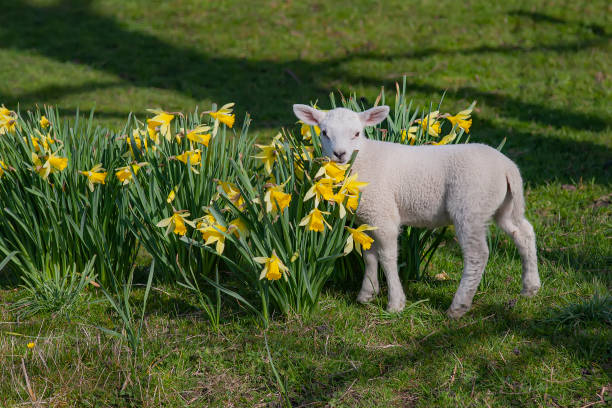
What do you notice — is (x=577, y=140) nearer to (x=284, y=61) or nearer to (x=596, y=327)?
(x=596, y=327)

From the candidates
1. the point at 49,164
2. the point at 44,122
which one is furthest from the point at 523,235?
the point at 44,122

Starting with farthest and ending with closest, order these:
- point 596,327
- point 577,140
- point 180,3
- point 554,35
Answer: point 180,3, point 554,35, point 577,140, point 596,327

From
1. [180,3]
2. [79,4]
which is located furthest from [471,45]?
[79,4]

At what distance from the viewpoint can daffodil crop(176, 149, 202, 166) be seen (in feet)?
10.6

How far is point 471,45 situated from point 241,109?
3562 mm

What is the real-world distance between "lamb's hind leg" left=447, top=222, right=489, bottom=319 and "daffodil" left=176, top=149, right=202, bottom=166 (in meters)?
1.43

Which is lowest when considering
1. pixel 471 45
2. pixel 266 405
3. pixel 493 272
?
pixel 266 405

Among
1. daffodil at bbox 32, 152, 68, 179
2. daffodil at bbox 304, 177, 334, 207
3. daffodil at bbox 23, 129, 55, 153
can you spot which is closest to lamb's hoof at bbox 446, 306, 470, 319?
daffodil at bbox 304, 177, 334, 207

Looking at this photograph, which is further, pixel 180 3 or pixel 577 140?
pixel 180 3

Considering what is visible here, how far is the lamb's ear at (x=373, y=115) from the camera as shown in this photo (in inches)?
118

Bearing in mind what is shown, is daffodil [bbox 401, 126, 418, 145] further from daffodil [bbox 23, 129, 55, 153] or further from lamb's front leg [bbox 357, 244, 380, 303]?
daffodil [bbox 23, 129, 55, 153]

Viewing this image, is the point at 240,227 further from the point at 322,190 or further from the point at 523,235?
the point at 523,235

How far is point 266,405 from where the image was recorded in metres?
2.73

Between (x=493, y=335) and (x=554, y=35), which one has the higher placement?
(x=554, y=35)
